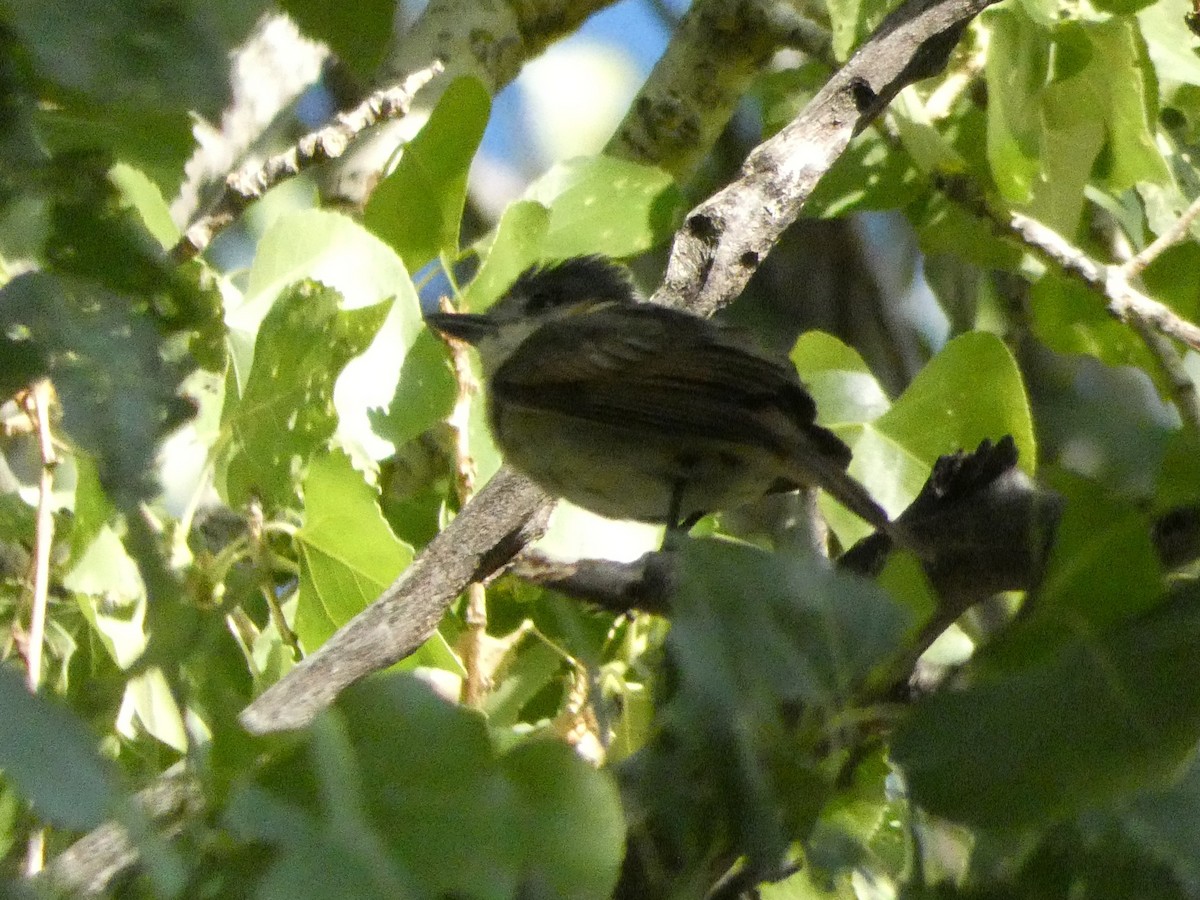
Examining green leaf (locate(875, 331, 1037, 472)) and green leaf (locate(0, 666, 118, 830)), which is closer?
green leaf (locate(0, 666, 118, 830))

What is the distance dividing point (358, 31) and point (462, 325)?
4.64 ft

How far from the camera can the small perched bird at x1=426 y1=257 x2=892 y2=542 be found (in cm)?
161

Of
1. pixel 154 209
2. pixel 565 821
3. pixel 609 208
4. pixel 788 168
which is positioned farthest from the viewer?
pixel 609 208

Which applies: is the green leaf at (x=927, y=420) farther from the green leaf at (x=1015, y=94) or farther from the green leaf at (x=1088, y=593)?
the green leaf at (x=1088, y=593)

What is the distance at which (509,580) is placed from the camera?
1623 millimetres

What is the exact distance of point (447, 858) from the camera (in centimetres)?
53

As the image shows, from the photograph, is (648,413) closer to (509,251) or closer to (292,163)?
(509,251)

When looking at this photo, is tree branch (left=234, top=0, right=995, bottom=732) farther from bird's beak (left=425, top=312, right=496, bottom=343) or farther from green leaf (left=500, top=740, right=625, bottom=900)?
green leaf (left=500, top=740, right=625, bottom=900)

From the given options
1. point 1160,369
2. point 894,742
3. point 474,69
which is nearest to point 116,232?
point 894,742

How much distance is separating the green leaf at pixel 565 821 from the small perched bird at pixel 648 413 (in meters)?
0.92

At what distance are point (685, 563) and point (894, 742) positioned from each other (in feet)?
0.40

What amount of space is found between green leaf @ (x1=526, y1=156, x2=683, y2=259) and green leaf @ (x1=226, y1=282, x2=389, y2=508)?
0.68 meters

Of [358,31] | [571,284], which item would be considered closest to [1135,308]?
[571,284]

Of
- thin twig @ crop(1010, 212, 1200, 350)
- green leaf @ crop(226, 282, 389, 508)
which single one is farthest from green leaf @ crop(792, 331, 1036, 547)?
green leaf @ crop(226, 282, 389, 508)
